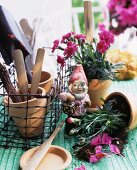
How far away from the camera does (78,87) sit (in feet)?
2.68

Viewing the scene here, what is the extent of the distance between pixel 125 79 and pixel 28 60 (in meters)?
0.34

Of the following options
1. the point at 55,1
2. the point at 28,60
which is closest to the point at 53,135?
the point at 28,60

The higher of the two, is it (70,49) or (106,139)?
(70,49)

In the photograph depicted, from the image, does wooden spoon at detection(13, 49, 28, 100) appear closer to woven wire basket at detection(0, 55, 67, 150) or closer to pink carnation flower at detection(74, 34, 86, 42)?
woven wire basket at detection(0, 55, 67, 150)

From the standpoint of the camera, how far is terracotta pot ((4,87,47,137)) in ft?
2.53

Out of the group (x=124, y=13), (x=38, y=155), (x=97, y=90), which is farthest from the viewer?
(x=124, y=13)

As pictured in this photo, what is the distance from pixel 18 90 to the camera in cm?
83

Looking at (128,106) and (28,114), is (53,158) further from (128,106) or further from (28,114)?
(128,106)

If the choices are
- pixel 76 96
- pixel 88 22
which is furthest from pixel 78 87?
pixel 88 22

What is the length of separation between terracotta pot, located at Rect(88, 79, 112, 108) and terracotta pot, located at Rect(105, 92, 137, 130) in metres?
0.06

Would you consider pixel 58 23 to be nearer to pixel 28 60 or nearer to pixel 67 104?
pixel 28 60

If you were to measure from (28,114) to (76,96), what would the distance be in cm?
12

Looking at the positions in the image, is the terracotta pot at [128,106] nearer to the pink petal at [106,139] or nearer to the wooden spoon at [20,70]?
the pink petal at [106,139]

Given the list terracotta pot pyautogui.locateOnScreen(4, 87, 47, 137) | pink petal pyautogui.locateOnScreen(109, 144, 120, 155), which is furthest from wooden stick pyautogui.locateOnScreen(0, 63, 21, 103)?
pink petal pyautogui.locateOnScreen(109, 144, 120, 155)
